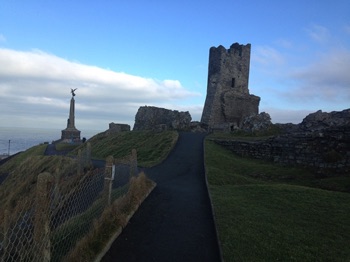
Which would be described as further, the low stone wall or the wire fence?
the low stone wall

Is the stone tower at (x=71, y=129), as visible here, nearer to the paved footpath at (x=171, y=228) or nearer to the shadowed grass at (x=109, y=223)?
the paved footpath at (x=171, y=228)

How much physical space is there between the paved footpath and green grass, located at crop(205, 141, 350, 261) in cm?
43

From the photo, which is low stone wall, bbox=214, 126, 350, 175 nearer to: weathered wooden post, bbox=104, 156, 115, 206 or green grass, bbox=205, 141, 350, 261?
green grass, bbox=205, 141, 350, 261

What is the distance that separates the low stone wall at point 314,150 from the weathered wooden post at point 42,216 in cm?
1594

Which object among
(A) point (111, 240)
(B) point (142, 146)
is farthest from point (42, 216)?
(B) point (142, 146)

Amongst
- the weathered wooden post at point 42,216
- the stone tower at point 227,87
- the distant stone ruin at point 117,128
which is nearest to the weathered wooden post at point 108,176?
the weathered wooden post at point 42,216

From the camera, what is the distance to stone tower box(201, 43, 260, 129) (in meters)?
42.4

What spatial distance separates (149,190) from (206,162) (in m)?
7.94

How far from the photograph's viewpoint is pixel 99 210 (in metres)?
9.31

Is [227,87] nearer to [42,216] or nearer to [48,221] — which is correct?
[48,221]

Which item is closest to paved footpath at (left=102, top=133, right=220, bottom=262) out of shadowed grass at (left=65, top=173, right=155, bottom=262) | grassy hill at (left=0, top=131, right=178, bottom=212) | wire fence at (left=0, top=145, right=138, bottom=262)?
shadowed grass at (left=65, top=173, right=155, bottom=262)

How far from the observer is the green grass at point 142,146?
23484 millimetres

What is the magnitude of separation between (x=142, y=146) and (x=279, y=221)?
19974 mm

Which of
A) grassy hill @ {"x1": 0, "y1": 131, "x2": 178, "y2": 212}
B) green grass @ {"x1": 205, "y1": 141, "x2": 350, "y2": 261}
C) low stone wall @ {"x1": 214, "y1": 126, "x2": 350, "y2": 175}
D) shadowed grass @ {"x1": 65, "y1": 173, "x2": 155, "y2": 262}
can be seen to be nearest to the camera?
shadowed grass @ {"x1": 65, "y1": 173, "x2": 155, "y2": 262}
